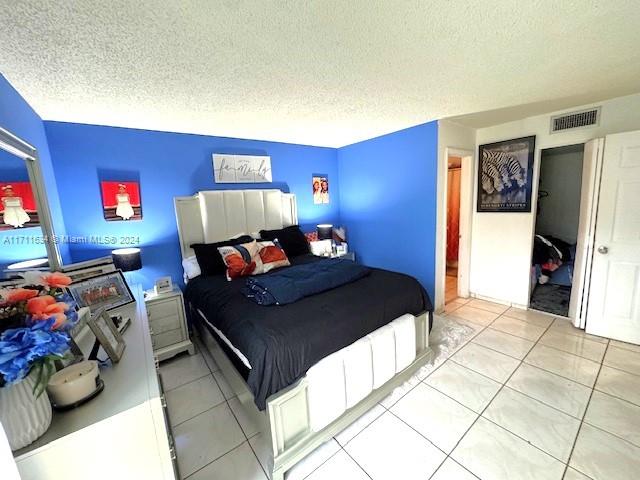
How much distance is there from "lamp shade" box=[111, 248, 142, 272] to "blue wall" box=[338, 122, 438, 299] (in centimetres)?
287

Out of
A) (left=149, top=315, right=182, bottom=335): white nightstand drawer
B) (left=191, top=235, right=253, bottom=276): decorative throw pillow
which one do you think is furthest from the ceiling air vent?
(left=149, top=315, right=182, bottom=335): white nightstand drawer

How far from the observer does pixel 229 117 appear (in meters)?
2.46

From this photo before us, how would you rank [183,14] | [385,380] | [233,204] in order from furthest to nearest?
[233,204] < [385,380] < [183,14]

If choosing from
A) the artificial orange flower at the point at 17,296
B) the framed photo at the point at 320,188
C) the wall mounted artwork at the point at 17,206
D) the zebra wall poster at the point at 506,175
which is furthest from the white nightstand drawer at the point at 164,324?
the zebra wall poster at the point at 506,175

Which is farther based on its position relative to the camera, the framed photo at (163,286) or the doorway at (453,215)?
the doorway at (453,215)

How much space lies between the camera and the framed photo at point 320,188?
3955 millimetres

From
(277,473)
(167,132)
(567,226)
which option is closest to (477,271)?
(567,226)

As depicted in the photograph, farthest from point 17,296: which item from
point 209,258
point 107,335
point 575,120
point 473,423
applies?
point 575,120

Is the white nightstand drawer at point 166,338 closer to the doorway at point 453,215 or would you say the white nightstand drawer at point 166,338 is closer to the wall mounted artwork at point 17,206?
the wall mounted artwork at point 17,206

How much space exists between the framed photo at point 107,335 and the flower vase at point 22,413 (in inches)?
11.7

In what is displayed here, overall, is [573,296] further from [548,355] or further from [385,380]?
[385,380]

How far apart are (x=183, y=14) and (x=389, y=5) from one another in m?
0.89

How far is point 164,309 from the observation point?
244cm

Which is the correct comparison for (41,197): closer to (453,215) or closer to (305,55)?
(305,55)
